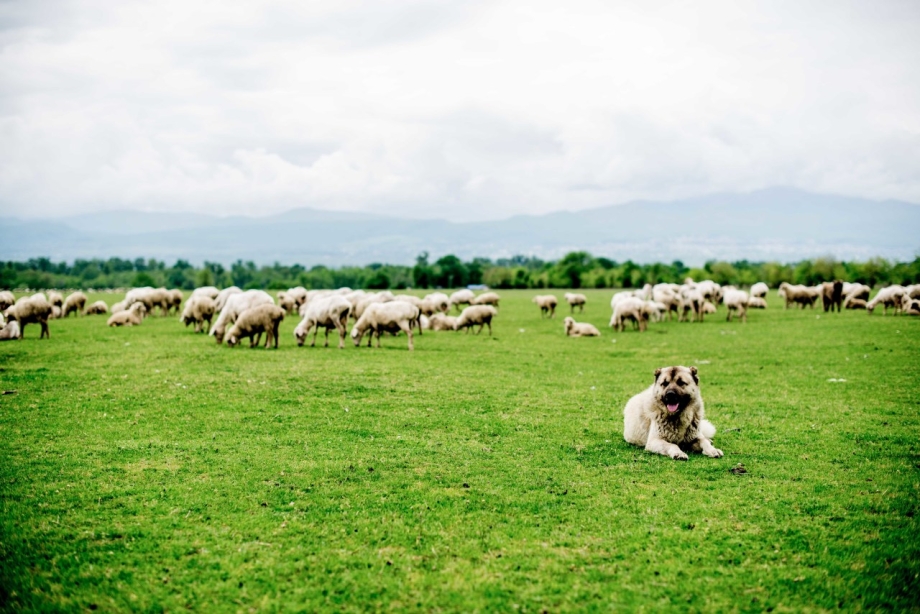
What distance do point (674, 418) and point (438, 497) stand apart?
4106mm

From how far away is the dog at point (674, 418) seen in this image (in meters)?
9.29

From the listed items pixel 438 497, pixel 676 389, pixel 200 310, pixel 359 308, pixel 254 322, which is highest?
pixel 359 308

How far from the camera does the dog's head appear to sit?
923 centimetres

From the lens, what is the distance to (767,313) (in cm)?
4012

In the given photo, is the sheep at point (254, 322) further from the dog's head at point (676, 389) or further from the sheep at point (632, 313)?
the sheep at point (632, 313)

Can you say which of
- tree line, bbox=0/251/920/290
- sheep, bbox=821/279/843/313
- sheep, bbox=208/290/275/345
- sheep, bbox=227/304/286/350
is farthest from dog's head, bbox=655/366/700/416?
tree line, bbox=0/251/920/290

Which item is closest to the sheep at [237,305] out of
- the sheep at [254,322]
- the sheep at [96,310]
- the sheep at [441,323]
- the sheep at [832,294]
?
the sheep at [254,322]

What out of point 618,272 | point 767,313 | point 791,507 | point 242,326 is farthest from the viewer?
point 618,272

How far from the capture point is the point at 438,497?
7.75 meters

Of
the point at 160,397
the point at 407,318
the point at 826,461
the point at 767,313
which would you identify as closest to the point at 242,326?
the point at 407,318

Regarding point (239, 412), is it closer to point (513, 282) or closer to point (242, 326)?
point (242, 326)

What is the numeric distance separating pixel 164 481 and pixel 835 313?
39.2 meters

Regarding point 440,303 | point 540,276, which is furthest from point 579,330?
point 540,276

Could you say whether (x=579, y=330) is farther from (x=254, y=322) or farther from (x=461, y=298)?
(x=461, y=298)
